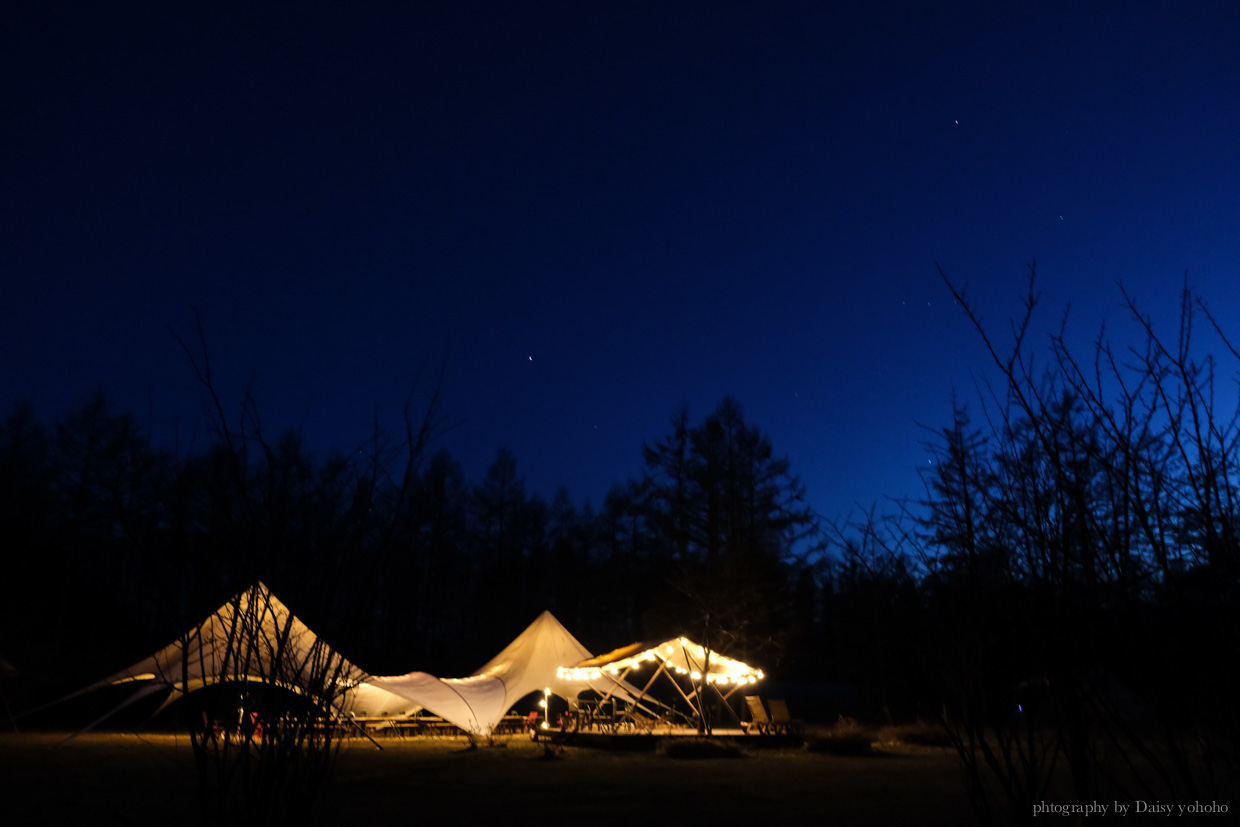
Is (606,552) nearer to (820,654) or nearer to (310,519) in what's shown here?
(820,654)

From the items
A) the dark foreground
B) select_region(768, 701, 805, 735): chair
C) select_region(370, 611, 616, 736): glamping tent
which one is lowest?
select_region(768, 701, 805, 735): chair

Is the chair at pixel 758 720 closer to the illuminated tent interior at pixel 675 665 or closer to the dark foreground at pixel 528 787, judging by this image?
the illuminated tent interior at pixel 675 665

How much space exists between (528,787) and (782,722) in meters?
7.52

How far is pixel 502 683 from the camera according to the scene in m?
14.7

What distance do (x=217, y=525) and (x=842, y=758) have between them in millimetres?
11277

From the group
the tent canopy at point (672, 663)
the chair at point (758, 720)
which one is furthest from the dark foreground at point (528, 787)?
the tent canopy at point (672, 663)

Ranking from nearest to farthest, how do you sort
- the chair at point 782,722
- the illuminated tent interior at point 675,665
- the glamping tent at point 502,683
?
the glamping tent at point 502,683 < the chair at point 782,722 < the illuminated tent interior at point 675,665

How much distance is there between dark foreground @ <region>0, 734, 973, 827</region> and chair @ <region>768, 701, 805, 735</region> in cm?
203

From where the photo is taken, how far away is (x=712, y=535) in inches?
875

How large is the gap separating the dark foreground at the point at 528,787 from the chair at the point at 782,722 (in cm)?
203

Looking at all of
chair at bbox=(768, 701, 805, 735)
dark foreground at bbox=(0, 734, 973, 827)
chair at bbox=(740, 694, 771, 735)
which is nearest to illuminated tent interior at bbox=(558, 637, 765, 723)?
chair at bbox=(740, 694, 771, 735)

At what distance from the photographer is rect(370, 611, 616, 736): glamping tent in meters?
13.5

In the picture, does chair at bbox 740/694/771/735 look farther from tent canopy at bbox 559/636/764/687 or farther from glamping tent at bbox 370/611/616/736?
glamping tent at bbox 370/611/616/736

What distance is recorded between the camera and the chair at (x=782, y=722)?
14055 mm
